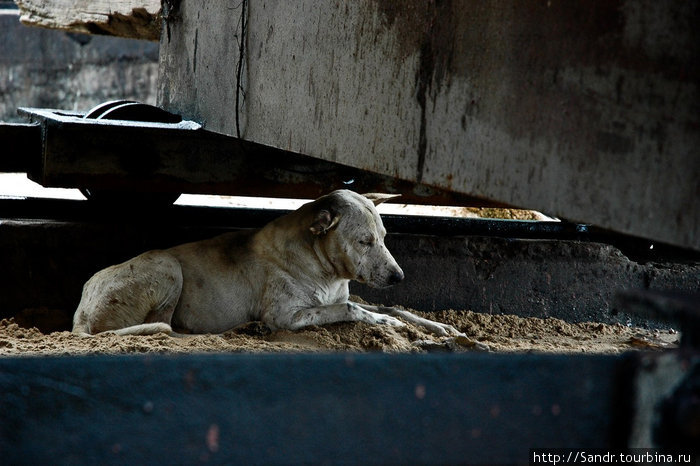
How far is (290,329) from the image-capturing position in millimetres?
6039

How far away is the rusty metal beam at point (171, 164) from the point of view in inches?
224

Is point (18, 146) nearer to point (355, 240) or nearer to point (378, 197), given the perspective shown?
point (355, 240)

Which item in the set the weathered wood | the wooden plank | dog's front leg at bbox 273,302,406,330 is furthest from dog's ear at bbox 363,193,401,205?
the wooden plank

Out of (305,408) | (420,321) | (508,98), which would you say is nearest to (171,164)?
(420,321)

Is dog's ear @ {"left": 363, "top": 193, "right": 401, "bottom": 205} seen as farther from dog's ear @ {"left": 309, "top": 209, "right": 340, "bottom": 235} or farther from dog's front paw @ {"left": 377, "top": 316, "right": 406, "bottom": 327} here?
dog's front paw @ {"left": 377, "top": 316, "right": 406, "bottom": 327}

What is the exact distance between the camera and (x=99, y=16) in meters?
7.99

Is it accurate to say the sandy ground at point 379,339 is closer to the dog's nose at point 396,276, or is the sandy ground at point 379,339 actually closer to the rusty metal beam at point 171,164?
the dog's nose at point 396,276

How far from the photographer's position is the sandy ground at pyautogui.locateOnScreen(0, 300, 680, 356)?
204 inches

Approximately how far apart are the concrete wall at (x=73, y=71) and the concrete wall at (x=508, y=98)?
1464 cm

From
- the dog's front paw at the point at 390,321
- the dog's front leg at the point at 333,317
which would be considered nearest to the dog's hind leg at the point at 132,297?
the dog's front leg at the point at 333,317

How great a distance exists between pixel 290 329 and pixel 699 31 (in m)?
4.29

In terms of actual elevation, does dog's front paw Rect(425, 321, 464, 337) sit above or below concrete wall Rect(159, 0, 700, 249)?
below

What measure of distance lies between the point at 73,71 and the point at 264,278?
14320 mm

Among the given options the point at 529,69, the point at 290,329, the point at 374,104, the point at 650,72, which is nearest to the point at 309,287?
the point at 290,329
